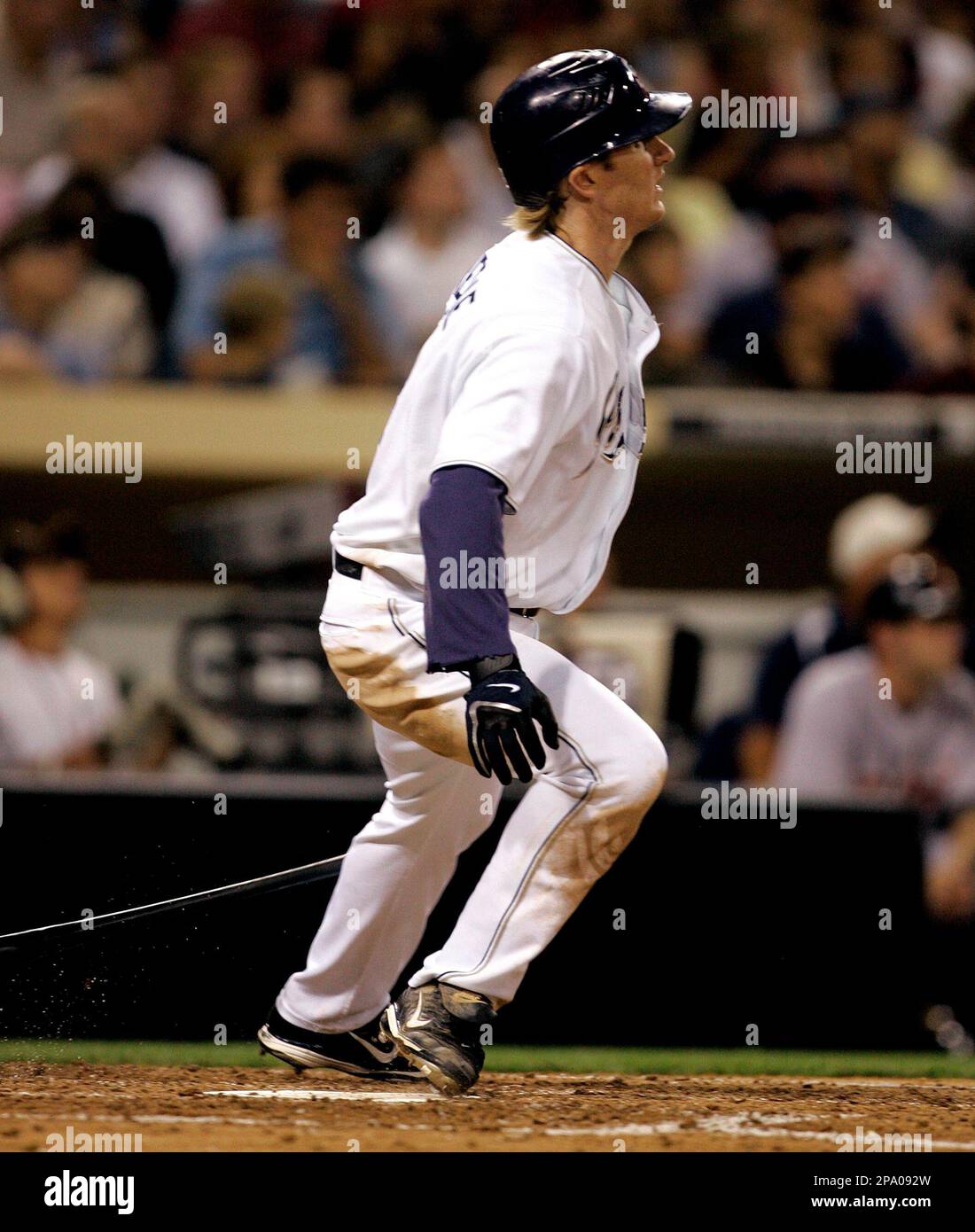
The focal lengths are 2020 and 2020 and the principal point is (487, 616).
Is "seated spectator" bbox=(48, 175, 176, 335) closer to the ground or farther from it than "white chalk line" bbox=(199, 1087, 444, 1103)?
farther from it

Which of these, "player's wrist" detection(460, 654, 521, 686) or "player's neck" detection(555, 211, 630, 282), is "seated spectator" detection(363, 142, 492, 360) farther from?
"player's wrist" detection(460, 654, 521, 686)

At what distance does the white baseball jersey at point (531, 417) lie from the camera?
3.35 metres

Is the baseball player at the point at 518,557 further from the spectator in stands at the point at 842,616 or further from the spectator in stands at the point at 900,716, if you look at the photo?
the spectator in stands at the point at 842,616

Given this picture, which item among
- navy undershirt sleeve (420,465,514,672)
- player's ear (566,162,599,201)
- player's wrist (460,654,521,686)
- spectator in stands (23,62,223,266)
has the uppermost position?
spectator in stands (23,62,223,266)

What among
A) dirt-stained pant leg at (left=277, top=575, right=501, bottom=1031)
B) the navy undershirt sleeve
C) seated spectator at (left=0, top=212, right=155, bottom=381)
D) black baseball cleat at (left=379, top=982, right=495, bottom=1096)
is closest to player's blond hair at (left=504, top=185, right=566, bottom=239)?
the navy undershirt sleeve

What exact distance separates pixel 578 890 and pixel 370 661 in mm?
549

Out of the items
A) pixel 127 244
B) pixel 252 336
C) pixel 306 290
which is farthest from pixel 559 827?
pixel 127 244

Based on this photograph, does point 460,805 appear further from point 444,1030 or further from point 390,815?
point 444,1030

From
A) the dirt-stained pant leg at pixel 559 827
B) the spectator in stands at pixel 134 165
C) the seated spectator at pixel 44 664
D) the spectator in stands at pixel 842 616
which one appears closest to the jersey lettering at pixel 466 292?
the dirt-stained pant leg at pixel 559 827

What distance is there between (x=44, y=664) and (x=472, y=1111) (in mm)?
2978

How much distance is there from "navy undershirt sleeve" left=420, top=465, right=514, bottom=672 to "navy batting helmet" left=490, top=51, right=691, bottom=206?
2.13ft

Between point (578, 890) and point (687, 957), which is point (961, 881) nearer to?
point (687, 957)

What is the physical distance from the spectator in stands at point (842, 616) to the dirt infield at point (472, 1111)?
2.22 m

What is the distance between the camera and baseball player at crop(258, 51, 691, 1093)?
340 cm
